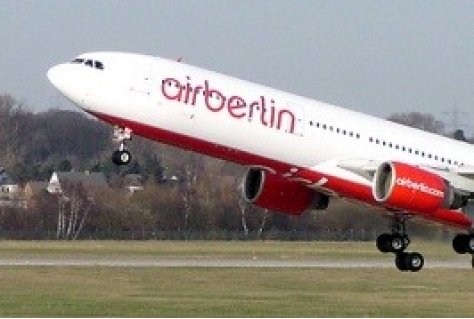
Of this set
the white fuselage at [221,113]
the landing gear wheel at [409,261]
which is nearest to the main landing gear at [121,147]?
the white fuselage at [221,113]

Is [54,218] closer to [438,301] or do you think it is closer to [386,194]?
[438,301]

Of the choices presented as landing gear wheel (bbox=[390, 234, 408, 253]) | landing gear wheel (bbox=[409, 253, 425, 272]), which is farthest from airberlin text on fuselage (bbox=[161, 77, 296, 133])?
landing gear wheel (bbox=[409, 253, 425, 272])

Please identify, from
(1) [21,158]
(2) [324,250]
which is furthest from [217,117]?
(1) [21,158]

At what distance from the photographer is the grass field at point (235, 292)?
69.2m

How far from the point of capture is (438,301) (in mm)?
76125

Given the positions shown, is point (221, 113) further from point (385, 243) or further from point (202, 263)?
point (202, 263)

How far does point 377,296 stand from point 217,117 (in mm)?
21165

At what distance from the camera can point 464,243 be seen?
67.6 m

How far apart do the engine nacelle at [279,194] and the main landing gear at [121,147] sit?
703cm

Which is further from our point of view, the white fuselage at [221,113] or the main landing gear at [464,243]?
the main landing gear at [464,243]

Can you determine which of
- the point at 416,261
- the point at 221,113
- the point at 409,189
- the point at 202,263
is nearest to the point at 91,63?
the point at 221,113

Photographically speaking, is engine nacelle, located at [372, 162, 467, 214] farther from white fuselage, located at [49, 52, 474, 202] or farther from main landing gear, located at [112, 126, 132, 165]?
main landing gear, located at [112, 126, 132, 165]

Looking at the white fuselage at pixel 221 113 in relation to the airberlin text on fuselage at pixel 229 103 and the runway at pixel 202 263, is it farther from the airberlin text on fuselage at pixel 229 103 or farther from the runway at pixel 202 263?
the runway at pixel 202 263

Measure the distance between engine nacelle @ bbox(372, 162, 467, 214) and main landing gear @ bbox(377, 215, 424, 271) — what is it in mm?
3109
